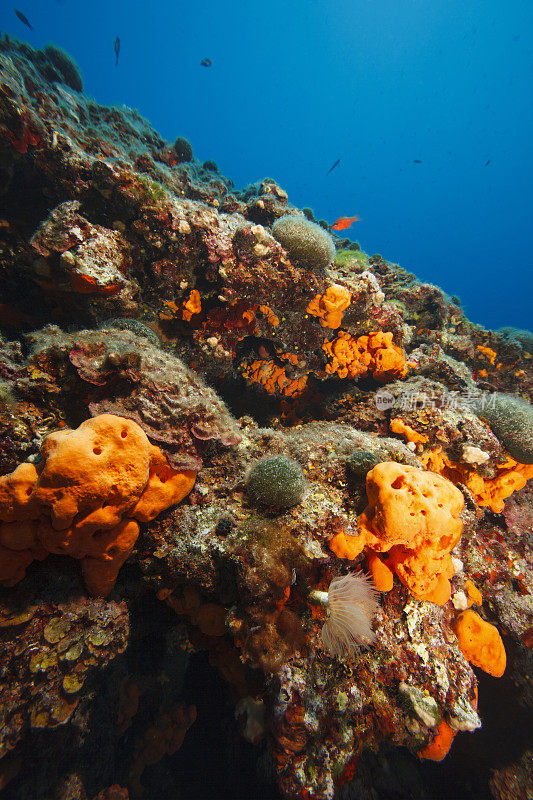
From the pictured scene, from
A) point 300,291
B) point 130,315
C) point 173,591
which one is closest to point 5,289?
point 130,315

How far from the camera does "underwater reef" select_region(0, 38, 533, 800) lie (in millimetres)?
3127

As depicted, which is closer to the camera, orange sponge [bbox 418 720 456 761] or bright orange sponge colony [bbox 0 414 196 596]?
bright orange sponge colony [bbox 0 414 196 596]

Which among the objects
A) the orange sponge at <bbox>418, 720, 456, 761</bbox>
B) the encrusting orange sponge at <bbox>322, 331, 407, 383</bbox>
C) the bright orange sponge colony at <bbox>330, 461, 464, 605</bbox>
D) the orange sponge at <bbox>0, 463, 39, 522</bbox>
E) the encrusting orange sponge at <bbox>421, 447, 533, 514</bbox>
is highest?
the encrusting orange sponge at <bbox>322, 331, 407, 383</bbox>

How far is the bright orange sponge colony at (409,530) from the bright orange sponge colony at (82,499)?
244 centimetres

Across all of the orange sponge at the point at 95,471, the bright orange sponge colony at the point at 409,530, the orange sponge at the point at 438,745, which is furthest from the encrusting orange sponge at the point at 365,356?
the orange sponge at the point at 438,745

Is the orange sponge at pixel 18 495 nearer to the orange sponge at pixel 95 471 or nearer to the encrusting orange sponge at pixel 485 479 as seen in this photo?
the orange sponge at pixel 95 471

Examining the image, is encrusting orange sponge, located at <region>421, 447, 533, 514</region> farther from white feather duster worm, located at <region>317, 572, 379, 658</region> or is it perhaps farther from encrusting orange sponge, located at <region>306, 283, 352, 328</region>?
encrusting orange sponge, located at <region>306, 283, 352, 328</region>

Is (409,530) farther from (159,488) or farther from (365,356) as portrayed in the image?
(365,356)

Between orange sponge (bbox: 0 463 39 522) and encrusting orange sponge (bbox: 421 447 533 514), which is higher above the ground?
encrusting orange sponge (bbox: 421 447 533 514)

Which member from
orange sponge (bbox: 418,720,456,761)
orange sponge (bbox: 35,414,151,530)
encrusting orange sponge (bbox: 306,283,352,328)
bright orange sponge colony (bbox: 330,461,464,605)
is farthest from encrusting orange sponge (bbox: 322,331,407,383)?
orange sponge (bbox: 418,720,456,761)

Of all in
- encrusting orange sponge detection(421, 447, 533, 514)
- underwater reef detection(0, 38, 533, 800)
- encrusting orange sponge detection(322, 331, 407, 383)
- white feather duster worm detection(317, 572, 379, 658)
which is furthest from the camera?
encrusting orange sponge detection(322, 331, 407, 383)

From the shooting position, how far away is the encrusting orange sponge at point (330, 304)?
6.35 m

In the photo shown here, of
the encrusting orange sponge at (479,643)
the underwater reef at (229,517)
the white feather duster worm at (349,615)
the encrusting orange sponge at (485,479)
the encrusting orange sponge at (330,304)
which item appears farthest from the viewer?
the encrusting orange sponge at (330,304)

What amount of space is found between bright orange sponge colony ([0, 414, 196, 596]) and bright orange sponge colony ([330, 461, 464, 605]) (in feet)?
8.01
